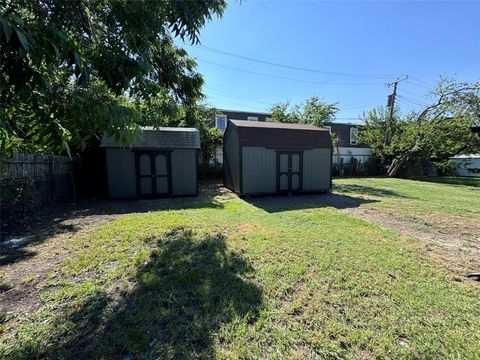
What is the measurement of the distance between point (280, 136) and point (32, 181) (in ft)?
26.2

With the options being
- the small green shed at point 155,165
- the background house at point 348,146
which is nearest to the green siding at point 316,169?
the small green shed at point 155,165

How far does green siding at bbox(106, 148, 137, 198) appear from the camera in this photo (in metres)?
9.15

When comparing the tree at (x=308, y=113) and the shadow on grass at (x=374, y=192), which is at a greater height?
the tree at (x=308, y=113)

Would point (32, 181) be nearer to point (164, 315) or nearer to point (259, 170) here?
point (164, 315)

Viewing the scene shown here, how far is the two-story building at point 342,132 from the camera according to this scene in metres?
21.1

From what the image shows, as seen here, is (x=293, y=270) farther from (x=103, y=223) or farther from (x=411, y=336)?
(x=103, y=223)

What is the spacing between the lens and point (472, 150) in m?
17.8

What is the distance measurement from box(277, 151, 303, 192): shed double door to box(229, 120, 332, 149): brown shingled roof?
0.35 m

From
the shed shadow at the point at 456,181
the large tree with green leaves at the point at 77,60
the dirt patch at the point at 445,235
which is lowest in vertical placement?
the dirt patch at the point at 445,235

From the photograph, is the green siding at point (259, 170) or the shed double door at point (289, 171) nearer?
the green siding at point (259, 170)

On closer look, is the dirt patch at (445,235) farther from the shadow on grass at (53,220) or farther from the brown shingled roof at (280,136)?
the shadow on grass at (53,220)

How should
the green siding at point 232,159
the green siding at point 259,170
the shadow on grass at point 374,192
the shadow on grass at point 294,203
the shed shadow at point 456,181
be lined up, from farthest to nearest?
the shed shadow at point 456,181 < the shadow on grass at point 374,192 < the green siding at point 232,159 < the green siding at point 259,170 < the shadow on grass at point 294,203

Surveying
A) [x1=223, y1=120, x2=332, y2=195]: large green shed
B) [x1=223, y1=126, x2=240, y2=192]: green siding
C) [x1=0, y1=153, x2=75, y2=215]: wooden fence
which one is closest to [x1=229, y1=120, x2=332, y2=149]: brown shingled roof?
[x1=223, y1=120, x2=332, y2=195]: large green shed

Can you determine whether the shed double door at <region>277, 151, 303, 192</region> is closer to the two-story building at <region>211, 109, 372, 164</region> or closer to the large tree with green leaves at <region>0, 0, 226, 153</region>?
the large tree with green leaves at <region>0, 0, 226, 153</region>
